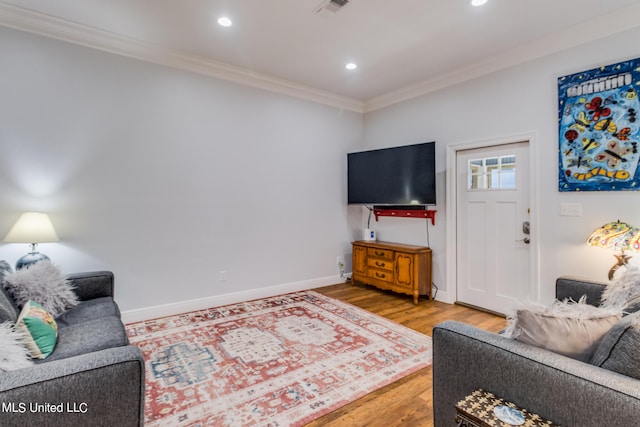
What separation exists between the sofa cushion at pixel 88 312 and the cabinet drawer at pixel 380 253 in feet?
10.2

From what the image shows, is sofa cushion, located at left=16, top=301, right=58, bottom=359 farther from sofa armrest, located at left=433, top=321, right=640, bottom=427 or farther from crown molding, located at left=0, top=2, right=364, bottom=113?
crown molding, located at left=0, top=2, right=364, bottom=113

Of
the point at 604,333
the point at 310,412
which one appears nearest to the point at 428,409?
the point at 310,412

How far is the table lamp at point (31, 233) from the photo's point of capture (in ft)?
8.49

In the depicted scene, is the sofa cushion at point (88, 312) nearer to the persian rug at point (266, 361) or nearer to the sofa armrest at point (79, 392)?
the persian rug at point (266, 361)

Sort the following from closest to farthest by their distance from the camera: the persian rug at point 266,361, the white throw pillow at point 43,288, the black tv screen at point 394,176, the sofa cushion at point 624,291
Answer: the sofa cushion at point 624,291, the persian rug at point 266,361, the white throw pillow at point 43,288, the black tv screen at point 394,176

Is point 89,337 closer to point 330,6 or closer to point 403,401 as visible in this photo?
point 403,401

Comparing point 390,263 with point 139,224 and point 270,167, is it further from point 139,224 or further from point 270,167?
point 139,224

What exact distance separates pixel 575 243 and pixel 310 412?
2830 millimetres

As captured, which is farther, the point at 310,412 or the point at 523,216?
the point at 523,216

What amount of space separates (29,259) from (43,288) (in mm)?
706

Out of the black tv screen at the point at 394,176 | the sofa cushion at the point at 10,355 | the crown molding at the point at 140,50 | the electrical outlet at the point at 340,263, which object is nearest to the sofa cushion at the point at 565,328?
the sofa cushion at the point at 10,355

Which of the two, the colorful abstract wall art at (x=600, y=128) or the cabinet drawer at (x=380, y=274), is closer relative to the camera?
the colorful abstract wall art at (x=600, y=128)

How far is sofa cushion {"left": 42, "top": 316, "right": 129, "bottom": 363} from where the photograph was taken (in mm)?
1690

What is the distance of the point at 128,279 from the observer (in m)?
3.32
